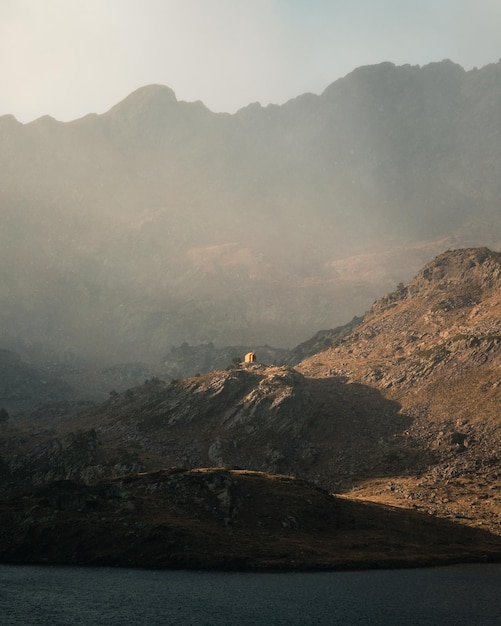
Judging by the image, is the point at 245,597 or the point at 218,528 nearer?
the point at 245,597

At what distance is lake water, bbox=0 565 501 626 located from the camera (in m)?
82.7

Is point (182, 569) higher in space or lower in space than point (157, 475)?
lower

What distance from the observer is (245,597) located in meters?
94.3

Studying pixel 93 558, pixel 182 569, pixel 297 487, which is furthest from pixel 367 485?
pixel 93 558

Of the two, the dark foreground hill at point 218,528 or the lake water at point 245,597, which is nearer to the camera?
the lake water at point 245,597

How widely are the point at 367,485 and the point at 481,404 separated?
174 feet

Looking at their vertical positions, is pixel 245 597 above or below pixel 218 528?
below

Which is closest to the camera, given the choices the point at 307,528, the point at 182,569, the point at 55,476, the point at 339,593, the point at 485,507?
the point at 339,593

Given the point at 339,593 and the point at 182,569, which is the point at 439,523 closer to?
the point at 339,593

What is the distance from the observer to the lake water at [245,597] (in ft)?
271

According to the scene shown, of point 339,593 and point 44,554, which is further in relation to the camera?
point 44,554

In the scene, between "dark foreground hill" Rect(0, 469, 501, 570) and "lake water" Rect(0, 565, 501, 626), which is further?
"dark foreground hill" Rect(0, 469, 501, 570)

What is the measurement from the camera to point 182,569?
381 ft

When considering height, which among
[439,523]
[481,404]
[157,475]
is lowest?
[439,523]
